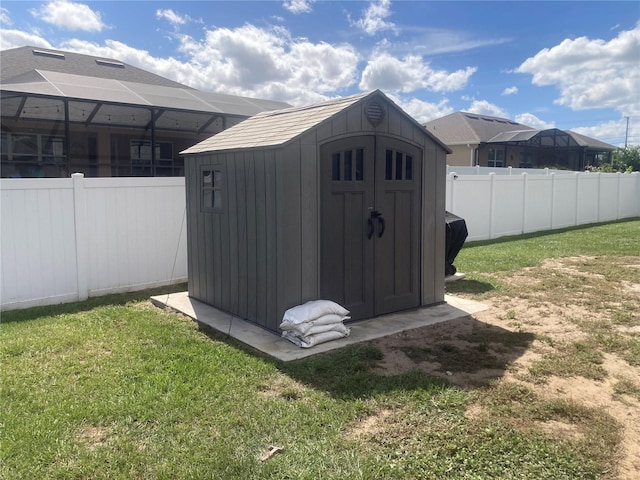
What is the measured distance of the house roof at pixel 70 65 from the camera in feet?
50.3

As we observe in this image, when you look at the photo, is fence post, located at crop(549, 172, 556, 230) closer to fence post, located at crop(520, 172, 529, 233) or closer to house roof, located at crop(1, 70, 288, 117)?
fence post, located at crop(520, 172, 529, 233)

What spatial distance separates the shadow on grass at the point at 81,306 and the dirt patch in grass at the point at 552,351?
352 cm

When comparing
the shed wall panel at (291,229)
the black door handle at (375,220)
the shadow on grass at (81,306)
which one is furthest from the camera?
the shadow on grass at (81,306)

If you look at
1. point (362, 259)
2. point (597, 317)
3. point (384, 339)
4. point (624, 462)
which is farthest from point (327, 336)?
point (597, 317)

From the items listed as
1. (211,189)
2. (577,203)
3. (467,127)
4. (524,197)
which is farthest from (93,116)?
(467,127)

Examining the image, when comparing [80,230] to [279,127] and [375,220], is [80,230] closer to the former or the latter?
[279,127]

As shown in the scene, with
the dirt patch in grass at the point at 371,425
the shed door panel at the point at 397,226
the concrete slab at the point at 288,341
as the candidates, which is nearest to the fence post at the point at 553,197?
the concrete slab at the point at 288,341

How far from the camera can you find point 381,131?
524 centimetres

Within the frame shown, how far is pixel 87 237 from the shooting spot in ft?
20.9

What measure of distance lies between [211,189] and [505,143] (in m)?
23.7

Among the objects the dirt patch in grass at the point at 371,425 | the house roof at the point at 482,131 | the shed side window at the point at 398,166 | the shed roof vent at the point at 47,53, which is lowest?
the dirt patch in grass at the point at 371,425

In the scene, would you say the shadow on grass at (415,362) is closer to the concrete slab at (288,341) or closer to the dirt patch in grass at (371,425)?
the concrete slab at (288,341)

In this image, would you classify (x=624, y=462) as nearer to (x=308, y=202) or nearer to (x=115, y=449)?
(x=115, y=449)

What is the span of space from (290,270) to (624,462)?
2.98 metres
